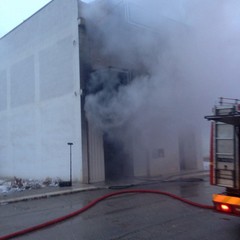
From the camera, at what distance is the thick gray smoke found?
9344mm

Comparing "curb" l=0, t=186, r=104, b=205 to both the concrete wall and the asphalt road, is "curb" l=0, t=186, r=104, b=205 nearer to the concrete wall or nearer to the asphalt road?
the asphalt road

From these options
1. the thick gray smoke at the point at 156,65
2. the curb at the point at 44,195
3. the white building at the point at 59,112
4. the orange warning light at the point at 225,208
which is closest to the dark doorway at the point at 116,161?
the white building at the point at 59,112

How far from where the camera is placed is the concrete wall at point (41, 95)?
12.2 metres

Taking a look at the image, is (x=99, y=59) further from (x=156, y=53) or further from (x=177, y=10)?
(x=177, y=10)

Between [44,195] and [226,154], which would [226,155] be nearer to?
[226,154]

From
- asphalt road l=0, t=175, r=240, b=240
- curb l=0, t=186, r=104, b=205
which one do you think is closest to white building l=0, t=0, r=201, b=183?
curb l=0, t=186, r=104, b=205

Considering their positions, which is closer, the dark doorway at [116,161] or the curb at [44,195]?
the curb at [44,195]

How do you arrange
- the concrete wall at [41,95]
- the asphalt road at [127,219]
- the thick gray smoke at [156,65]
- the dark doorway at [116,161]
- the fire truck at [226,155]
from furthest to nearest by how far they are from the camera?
1. the dark doorway at [116,161]
2. the concrete wall at [41,95]
3. the thick gray smoke at [156,65]
4. the asphalt road at [127,219]
5. the fire truck at [226,155]

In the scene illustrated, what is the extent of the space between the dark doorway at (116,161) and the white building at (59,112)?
0.12ft

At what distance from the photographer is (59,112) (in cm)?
1270

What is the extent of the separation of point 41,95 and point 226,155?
33.6ft

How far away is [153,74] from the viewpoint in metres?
11.0

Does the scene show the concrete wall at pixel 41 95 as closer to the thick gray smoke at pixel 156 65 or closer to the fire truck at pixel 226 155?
the thick gray smoke at pixel 156 65

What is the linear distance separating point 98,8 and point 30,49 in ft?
14.1
